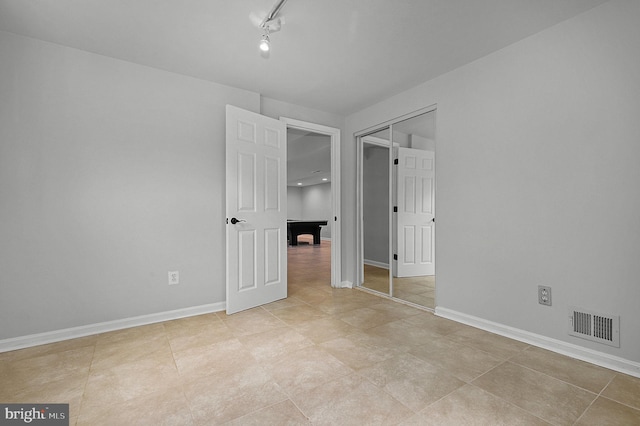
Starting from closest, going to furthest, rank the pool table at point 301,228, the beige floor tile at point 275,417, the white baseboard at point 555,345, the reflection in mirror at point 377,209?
the beige floor tile at point 275,417
the white baseboard at point 555,345
the reflection in mirror at point 377,209
the pool table at point 301,228

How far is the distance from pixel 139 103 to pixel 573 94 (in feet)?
11.7

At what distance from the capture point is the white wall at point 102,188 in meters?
2.26

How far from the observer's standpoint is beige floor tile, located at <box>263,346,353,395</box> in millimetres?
1724

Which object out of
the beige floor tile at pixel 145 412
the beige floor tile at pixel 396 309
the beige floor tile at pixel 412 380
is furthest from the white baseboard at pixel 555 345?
the beige floor tile at pixel 145 412

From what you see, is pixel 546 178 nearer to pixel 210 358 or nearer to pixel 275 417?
pixel 275 417

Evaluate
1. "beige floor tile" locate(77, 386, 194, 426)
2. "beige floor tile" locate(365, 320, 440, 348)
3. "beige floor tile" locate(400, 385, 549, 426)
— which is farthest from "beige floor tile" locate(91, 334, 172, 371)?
"beige floor tile" locate(400, 385, 549, 426)

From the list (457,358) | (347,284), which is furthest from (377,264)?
(457,358)

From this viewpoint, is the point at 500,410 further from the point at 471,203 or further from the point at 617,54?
the point at 617,54

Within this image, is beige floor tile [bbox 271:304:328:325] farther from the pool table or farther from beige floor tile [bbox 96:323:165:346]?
the pool table

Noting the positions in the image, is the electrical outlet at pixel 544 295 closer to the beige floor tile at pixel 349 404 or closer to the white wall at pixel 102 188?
the beige floor tile at pixel 349 404

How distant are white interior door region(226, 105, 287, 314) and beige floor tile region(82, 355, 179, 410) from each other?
1.04 metres

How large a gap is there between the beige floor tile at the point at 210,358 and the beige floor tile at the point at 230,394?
0.08 meters

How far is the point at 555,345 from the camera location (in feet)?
7.06

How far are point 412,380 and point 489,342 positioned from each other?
96 centimetres
